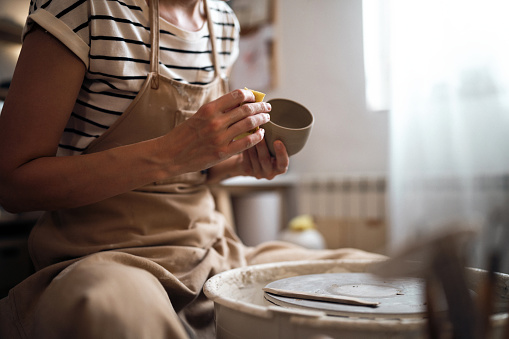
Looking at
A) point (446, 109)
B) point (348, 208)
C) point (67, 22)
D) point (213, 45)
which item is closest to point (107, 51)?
point (67, 22)

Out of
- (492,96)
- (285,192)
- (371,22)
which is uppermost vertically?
(371,22)

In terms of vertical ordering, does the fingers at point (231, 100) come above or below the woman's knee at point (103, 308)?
above

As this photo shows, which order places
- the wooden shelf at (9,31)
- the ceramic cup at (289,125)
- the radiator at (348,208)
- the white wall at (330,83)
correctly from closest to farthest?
1. the ceramic cup at (289,125)
2. the wooden shelf at (9,31)
3. the radiator at (348,208)
4. the white wall at (330,83)

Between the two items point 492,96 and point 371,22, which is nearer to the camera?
point 492,96

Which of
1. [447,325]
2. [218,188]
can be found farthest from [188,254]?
[218,188]

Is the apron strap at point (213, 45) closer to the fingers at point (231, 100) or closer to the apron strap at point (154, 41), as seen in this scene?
the apron strap at point (154, 41)

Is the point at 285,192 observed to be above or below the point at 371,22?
below

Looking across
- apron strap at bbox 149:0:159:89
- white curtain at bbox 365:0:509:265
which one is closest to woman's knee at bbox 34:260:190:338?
apron strap at bbox 149:0:159:89

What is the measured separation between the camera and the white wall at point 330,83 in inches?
107

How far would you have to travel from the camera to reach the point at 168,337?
0.55m

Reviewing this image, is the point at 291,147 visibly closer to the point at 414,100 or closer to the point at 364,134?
the point at 414,100

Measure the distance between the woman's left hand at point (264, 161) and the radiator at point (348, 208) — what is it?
5.72ft

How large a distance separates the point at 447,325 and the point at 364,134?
2.38 metres

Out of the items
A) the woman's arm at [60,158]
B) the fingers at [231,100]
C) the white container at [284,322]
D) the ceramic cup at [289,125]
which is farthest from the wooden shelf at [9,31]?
the white container at [284,322]
